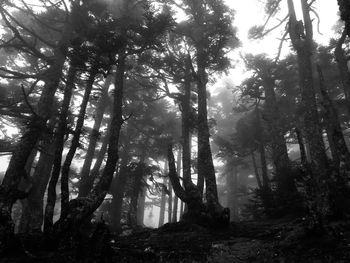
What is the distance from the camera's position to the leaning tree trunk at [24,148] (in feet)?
23.7

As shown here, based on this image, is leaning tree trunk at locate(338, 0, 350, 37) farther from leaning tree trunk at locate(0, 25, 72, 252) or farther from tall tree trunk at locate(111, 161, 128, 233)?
tall tree trunk at locate(111, 161, 128, 233)

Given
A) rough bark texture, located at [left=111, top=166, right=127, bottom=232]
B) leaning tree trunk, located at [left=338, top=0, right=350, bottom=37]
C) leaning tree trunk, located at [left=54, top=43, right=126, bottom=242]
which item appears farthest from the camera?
rough bark texture, located at [left=111, top=166, right=127, bottom=232]

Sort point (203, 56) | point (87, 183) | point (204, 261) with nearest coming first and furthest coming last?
point (204, 261), point (203, 56), point (87, 183)

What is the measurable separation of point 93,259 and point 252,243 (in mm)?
4327

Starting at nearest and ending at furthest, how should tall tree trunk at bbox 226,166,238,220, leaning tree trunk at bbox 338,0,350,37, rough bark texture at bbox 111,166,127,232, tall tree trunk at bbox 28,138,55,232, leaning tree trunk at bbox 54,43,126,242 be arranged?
leaning tree trunk at bbox 338,0,350,37
leaning tree trunk at bbox 54,43,126,242
tall tree trunk at bbox 28,138,55,232
rough bark texture at bbox 111,166,127,232
tall tree trunk at bbox 226,166,238,220

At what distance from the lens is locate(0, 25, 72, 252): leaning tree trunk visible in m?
7.23

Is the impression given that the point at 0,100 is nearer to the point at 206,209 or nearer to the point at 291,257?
the point at 206,209

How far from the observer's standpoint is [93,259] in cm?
610

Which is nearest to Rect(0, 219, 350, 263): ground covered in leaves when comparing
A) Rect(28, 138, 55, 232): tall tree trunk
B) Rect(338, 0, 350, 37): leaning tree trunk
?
Rect(338, 0, 350, 37): leaning tree trunk

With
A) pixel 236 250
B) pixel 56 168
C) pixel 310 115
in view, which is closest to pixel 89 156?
pixel 56 168

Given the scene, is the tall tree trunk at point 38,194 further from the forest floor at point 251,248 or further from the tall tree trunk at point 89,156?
the forest floor at point 251,248

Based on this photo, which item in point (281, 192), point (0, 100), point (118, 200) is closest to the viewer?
point (0, 100)

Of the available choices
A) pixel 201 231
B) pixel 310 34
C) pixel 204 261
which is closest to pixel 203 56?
pixel 310 34

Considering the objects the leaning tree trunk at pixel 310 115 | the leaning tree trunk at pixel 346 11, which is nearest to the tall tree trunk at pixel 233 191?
the leaning tree trunk at pixel 310 115
